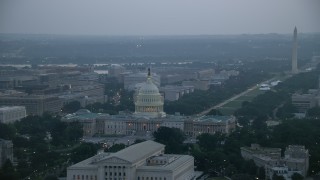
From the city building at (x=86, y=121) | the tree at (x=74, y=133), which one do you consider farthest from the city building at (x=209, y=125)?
the tree at (x=74, y=133)

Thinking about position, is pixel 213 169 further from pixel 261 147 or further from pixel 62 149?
pixel 62 149

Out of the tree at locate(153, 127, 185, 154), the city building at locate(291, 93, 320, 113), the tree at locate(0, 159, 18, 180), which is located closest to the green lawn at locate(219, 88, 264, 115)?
the city building at locate(291, 93, 320, 113)

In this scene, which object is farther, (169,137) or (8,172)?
(169,137)

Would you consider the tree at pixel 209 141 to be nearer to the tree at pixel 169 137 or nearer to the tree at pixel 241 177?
the tree at pixel 169 137

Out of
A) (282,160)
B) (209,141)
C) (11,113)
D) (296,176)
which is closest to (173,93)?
(11,113)

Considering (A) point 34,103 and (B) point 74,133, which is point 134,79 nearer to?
(A) point 34,103
